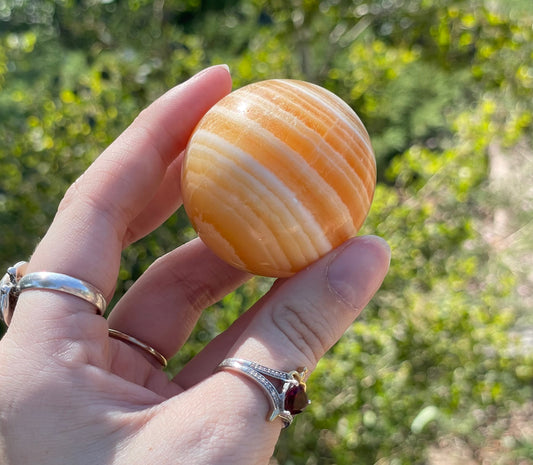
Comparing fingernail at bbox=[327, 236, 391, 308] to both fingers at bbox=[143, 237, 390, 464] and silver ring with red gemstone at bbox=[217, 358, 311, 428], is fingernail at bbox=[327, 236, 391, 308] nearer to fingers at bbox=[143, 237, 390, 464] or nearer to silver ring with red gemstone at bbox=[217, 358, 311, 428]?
fingers at bbox=[143, 237, 390, 464]

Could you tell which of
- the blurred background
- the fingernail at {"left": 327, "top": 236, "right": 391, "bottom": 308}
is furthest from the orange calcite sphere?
the blurred background

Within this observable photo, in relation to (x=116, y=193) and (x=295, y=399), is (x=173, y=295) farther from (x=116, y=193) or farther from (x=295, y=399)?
(x=295, y=399)

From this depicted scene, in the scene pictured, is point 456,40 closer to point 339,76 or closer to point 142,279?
point 339,76

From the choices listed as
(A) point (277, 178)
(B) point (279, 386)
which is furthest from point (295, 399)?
(A) point (277, 178)

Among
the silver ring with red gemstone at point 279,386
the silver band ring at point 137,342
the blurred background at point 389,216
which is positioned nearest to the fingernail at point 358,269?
the silver ring with red gemstone at point 279,386

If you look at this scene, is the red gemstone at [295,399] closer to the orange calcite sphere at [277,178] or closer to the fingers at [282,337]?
the fingers at [282,337]

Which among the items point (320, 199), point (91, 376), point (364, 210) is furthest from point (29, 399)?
point (364, 210)

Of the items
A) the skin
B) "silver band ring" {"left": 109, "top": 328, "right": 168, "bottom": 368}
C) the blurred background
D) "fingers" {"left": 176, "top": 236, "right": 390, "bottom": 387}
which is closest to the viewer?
the skin
